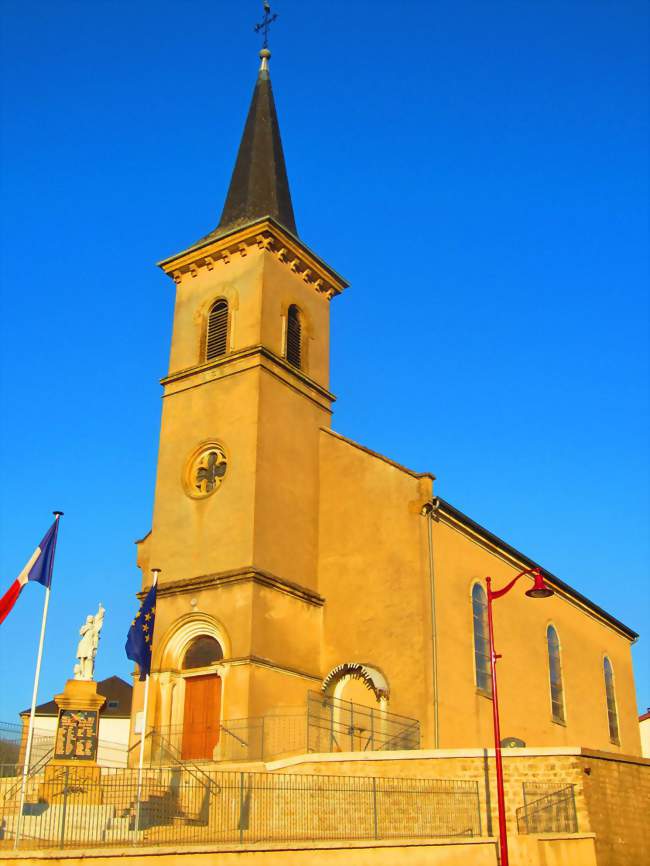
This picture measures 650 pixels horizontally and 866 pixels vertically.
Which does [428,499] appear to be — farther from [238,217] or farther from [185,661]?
[238,217]

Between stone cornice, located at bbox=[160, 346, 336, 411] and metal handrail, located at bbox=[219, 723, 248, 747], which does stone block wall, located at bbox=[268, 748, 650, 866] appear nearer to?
metal handrail, located at bbox=[219, 723, 248, 747]

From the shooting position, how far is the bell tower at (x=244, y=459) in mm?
26094

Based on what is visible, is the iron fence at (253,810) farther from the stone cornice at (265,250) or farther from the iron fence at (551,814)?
the stone cornice at (265,250)

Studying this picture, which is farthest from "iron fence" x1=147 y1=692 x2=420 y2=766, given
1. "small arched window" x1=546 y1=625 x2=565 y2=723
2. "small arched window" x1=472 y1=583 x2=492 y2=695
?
"small arched window" x1=546 y1=625 x2=565 y2=723

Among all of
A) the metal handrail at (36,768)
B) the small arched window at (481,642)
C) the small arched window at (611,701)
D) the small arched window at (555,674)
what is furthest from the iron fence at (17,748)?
the small arched window at (611,701)

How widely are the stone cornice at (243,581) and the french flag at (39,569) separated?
252 inches

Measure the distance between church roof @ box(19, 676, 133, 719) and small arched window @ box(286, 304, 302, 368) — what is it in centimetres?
3473

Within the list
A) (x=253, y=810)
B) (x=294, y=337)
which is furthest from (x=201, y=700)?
(x=294, y=337)

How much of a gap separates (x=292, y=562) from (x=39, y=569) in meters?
8.94

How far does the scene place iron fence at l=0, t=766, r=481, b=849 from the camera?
17.8 m

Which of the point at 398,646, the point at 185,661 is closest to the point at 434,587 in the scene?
the point at 398,646

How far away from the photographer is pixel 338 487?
29.5 metres

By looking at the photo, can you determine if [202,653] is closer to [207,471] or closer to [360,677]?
[360,677]

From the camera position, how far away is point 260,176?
113ft
